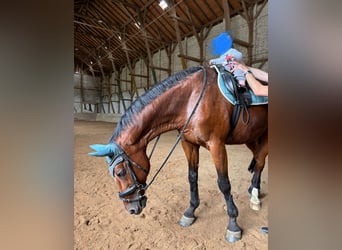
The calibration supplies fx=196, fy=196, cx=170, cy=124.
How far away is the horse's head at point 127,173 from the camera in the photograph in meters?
1.09

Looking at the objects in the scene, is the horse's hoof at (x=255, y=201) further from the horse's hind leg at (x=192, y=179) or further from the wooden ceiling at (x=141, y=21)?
the wooden ceiling at (x=141, y=21)

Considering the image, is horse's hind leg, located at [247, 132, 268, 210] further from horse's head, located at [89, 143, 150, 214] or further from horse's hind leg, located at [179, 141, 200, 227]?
horse's head, located at [89, 143, 150, 214]

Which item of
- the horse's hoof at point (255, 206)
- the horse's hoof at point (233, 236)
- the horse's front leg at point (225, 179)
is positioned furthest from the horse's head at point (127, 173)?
the horse's hoof at point (255, 206)

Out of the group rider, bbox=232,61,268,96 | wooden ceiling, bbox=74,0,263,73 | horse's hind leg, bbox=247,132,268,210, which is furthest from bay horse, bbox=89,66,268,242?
wooden ceiling, bbox=74,0,263,73

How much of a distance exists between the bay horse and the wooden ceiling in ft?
18.2

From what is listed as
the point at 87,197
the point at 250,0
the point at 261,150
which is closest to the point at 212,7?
the point at 250,0

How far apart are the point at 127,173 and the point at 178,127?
455 millimetres

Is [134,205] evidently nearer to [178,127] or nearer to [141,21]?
[178,127]

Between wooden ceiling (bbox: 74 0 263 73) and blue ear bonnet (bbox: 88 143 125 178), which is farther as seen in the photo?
wooden ceiling (bbox: 74 0 263 73)

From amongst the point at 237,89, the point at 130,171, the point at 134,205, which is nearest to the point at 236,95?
the point at 237,89

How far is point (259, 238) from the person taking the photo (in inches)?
53.7

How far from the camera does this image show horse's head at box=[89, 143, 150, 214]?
3.58 feet
